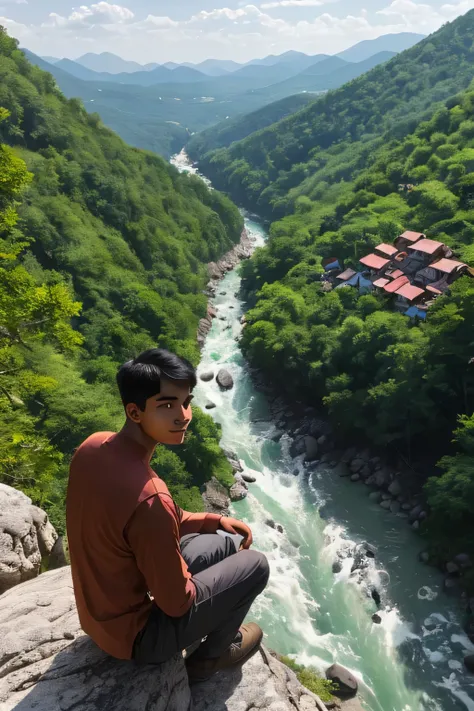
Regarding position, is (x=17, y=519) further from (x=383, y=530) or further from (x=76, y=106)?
(x=76, y=106)

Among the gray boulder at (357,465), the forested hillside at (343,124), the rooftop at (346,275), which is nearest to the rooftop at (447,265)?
the rooftop at (346,275)

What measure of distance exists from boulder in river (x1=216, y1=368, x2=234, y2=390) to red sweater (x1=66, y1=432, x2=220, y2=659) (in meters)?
27.4

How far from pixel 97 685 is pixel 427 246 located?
1295 inches

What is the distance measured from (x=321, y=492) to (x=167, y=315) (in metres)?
17.2

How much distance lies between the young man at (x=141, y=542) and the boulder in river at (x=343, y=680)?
1354 cm

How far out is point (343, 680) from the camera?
14570 millimetres

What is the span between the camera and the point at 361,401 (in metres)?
24.8

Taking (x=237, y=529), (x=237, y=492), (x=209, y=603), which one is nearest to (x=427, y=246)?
(x=237, y=492)

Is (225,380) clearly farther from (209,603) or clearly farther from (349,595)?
(209,603)

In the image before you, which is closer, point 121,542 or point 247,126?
point 121,542

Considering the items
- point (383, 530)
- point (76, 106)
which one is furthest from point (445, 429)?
point (76, 106)

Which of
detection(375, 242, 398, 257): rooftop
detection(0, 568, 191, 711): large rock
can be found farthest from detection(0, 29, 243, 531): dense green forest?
detection(375, 242, 398, 257): rooftop

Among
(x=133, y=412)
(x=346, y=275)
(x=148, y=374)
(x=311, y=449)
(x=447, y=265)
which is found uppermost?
(x=148, y=374)

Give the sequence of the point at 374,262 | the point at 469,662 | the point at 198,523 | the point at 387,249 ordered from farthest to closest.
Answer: the point at 387,249 → the point at 374,262 → the point at 469,662 → the point at 198,523
